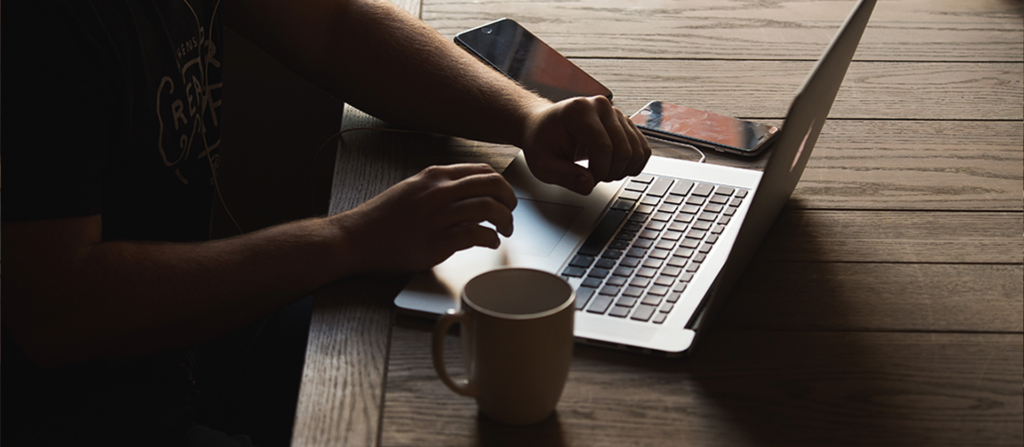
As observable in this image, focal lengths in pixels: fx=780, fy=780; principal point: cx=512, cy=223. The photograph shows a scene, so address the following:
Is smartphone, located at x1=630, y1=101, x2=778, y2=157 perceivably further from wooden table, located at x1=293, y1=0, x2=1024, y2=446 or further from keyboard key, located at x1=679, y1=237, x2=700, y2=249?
keyboard key, located at x1=679, y1=237, x2=700, y2=249

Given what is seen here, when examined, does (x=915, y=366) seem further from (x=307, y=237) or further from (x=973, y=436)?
(x=307, y=237)

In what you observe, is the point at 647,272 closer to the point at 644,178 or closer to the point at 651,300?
the point at 651,300

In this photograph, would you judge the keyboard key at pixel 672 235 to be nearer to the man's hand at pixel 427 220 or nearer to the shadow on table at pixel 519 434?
the man's hand at pixel 427 220

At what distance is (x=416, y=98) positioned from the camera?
962 millimetres

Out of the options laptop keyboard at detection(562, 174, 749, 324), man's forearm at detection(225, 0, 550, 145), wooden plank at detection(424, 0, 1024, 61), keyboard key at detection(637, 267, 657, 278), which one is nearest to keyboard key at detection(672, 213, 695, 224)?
laptop keyboard at detection(562, 174, 749, 324)

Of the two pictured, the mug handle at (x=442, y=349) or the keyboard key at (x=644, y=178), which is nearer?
the mug handle at (x=442, y=349)

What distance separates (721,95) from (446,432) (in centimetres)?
69

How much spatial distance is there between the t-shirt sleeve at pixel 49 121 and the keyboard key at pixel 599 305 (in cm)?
42

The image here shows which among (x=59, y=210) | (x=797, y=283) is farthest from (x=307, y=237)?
(x=797, y=283)

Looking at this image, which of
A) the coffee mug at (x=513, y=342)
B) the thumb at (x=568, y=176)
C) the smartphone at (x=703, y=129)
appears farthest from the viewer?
the smartphone at (x=703, y=129)

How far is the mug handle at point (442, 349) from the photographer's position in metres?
0.48

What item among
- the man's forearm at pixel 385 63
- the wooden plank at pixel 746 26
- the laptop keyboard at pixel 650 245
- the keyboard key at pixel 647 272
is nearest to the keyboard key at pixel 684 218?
the laptop keyboard at pixel 650 245

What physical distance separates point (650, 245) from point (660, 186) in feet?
0.42

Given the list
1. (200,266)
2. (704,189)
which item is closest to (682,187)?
(704,189)
